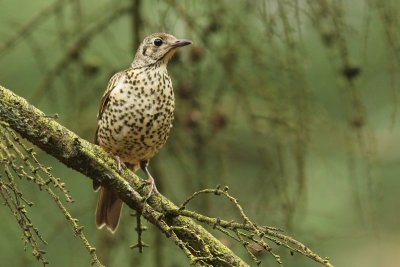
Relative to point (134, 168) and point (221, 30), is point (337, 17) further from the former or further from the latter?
point (134, 168)

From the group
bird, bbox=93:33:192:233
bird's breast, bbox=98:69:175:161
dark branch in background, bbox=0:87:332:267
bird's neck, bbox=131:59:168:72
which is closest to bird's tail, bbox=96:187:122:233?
bird, bbox=93:33:192:233

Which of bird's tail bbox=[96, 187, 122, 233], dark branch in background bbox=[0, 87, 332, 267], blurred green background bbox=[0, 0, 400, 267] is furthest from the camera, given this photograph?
bird's tail bbox=[96, 187, 122, 233]

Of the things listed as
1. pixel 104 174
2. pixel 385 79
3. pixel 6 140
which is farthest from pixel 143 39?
pixel 385 79

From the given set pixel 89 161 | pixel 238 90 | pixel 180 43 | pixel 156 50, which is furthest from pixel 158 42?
pixel 89 161

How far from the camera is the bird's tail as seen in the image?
3867 mm

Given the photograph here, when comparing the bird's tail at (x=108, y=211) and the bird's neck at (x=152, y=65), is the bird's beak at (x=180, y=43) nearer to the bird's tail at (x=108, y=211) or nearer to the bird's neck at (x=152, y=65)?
the bird's neck at (x=152, y=65)

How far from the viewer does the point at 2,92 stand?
251 cm

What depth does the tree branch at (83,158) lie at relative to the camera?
2.52 meters

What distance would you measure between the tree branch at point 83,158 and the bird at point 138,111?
1.00 metres

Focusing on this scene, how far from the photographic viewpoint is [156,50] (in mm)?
4000

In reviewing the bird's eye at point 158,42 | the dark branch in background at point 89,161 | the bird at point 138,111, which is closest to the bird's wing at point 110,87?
the bird at point 138,111

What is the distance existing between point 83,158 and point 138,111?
1.13m

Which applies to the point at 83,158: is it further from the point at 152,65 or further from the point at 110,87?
the point at 152,65

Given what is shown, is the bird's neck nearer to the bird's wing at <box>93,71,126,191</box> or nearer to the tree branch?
the bird's wing at <box>93,71,126,191</box>
